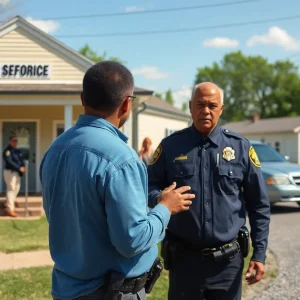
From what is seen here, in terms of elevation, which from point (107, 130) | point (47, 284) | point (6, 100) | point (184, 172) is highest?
point (6, 100)

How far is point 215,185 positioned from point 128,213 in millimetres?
1139

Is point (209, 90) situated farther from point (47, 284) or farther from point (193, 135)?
point (47, 284)

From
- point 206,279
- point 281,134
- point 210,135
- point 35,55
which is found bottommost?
point 206,279

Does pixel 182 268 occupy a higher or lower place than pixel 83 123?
lower

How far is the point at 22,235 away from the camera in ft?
28.1

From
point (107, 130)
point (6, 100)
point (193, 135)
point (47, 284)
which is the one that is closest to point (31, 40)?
point (6, 100)

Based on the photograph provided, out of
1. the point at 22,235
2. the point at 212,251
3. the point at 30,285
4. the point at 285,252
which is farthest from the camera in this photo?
the point at 22,235

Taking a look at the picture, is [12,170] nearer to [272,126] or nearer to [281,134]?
[281,134]

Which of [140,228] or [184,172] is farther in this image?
[184,172]

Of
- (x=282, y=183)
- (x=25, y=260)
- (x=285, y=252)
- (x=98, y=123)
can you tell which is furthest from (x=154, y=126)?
(x=98, y=123)

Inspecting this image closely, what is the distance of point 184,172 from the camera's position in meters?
2.92

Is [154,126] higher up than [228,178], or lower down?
higher up

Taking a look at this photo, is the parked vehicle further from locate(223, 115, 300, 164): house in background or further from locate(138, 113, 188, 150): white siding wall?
locate(223, 115, 300, 164): house in background

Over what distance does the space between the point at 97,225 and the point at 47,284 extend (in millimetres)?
3916
